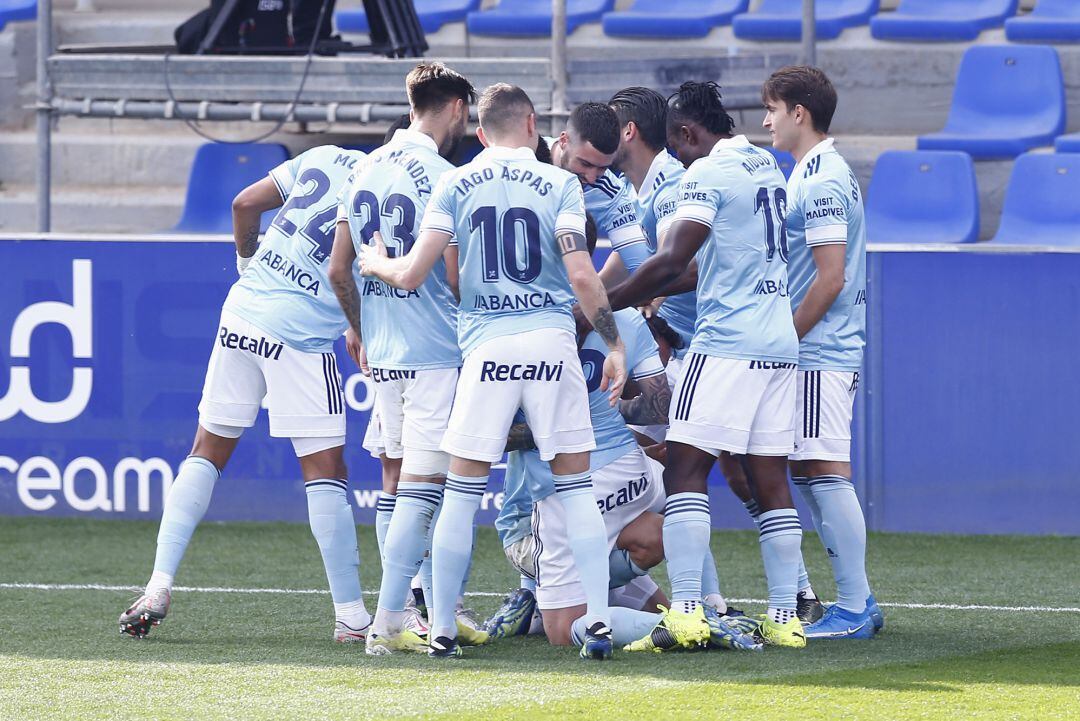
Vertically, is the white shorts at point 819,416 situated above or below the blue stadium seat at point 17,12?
below

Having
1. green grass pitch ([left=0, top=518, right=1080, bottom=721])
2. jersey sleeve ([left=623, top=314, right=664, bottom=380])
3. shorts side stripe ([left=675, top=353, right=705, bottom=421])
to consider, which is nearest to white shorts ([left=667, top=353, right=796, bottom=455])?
shorts side stripe ([left=675, top=353, right=705, bottom=421])

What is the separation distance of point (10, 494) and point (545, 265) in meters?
4.47

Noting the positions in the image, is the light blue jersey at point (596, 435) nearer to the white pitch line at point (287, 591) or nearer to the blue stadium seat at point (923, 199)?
the white pitch line at point (287, 591)

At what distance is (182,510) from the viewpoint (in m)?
5.69

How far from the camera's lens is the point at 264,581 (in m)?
6.89

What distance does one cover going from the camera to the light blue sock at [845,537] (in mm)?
5586

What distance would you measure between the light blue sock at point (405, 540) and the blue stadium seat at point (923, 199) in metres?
5.42

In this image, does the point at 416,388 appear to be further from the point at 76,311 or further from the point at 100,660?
the point at 76,311

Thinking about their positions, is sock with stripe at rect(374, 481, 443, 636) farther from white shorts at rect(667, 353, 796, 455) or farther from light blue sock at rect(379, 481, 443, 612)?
white shorts at rect(667, 353, 796, 455)

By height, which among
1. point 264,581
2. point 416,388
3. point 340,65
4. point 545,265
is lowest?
point 264,581

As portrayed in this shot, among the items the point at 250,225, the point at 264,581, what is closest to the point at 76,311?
the point at 264,581

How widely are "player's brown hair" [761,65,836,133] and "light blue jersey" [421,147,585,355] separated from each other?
3.23ft

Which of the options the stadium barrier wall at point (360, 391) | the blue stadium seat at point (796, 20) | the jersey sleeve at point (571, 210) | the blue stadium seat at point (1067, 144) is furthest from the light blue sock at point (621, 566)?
the blue stadium seat at point (796, 20)

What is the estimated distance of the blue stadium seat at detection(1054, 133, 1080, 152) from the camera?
405 inches
